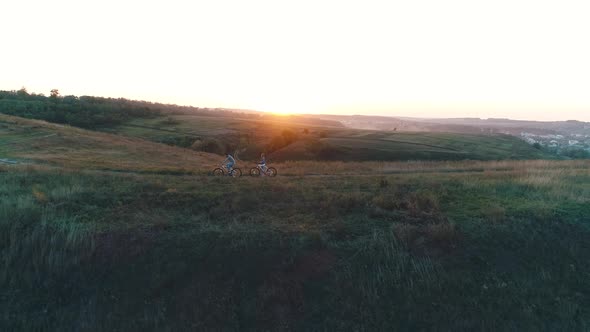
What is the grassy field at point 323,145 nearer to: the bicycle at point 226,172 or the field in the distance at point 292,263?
the bicycle at point 226,172

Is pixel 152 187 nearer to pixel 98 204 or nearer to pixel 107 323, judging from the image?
pixel 98 204

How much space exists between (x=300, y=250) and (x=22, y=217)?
298 inches

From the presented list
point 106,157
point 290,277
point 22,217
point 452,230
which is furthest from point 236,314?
point 106,157

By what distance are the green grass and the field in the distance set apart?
0.10 feet

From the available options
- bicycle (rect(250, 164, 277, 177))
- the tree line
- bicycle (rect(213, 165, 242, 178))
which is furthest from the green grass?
the tree line

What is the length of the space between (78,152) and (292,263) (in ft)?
97.5

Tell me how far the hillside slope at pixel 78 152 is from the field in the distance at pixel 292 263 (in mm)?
12843

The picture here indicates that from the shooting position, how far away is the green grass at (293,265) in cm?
812

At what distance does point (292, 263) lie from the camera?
927 centimetres

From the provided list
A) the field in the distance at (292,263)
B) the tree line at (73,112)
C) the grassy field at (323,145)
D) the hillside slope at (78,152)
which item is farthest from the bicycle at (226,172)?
the tree line at (73,112)

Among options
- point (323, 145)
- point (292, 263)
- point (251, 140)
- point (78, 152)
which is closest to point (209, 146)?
point (251, 140)

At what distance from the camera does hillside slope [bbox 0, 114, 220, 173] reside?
26.2 m

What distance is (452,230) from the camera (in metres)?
10.2

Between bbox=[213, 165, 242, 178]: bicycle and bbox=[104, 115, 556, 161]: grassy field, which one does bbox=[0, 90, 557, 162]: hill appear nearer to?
bbox=[104, 115, 556, 161]: grassy field
